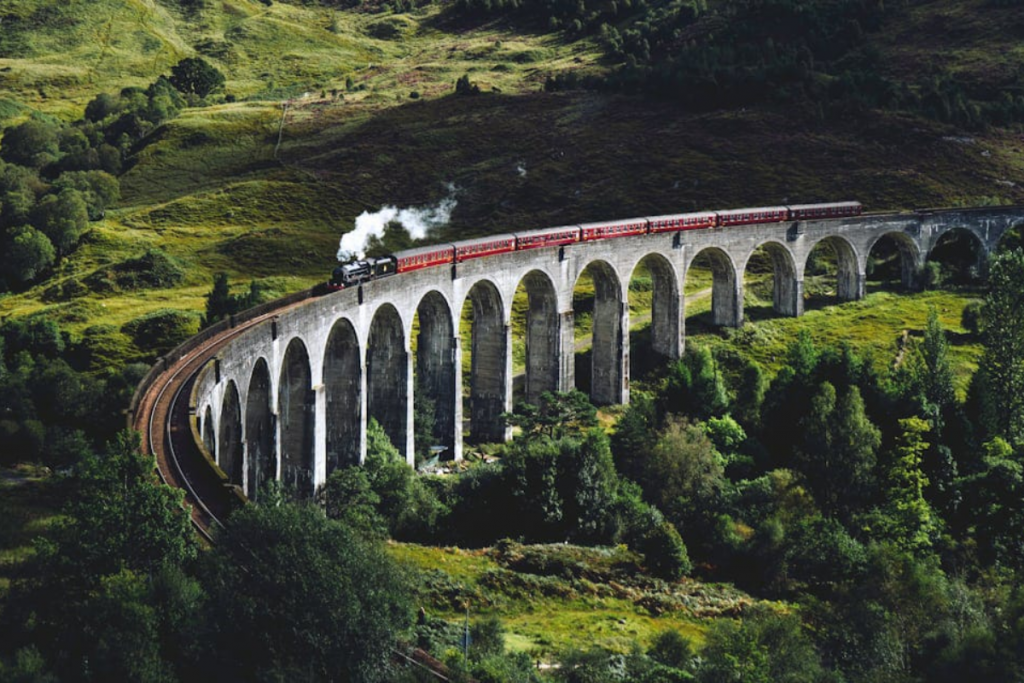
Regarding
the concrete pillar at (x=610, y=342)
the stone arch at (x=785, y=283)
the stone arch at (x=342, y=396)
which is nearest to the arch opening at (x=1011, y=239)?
the stone arch at (x=785, y=283)

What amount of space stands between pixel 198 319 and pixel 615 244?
31.7 m

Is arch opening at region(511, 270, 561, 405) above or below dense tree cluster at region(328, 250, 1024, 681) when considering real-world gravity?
above

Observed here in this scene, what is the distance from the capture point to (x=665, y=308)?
91.7 m

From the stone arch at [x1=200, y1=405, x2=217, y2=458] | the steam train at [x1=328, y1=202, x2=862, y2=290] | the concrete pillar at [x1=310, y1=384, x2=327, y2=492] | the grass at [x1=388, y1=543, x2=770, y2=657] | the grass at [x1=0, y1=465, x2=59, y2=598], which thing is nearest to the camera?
the grass at [x1=0, y1=465, x2=59, y2=598]

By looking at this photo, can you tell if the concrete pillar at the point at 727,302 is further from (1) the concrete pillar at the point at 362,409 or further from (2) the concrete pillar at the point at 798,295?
(1) the concrete pillar at the point at 362,409

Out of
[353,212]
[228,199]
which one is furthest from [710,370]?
[228,199]

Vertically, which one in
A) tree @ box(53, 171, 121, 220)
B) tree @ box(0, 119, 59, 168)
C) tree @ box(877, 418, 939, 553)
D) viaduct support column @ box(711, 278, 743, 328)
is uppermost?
tree @ box(0, 119, 59, 168)

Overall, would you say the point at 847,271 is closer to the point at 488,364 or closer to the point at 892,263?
the point at 892,263

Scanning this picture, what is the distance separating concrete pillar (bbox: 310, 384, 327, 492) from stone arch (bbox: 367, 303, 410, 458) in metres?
7.00

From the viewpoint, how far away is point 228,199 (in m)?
130

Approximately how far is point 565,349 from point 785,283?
25.2 m

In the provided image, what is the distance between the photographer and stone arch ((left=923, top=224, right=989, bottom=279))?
10494cm

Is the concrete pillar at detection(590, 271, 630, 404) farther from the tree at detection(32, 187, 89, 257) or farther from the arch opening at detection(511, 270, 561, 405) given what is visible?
the tree at detection(32, 187, 89, 257)

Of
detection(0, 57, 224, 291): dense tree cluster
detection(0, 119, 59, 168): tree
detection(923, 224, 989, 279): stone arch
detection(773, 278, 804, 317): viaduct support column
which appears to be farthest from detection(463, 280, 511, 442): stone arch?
detection(0, 119, 59, 168): tree
